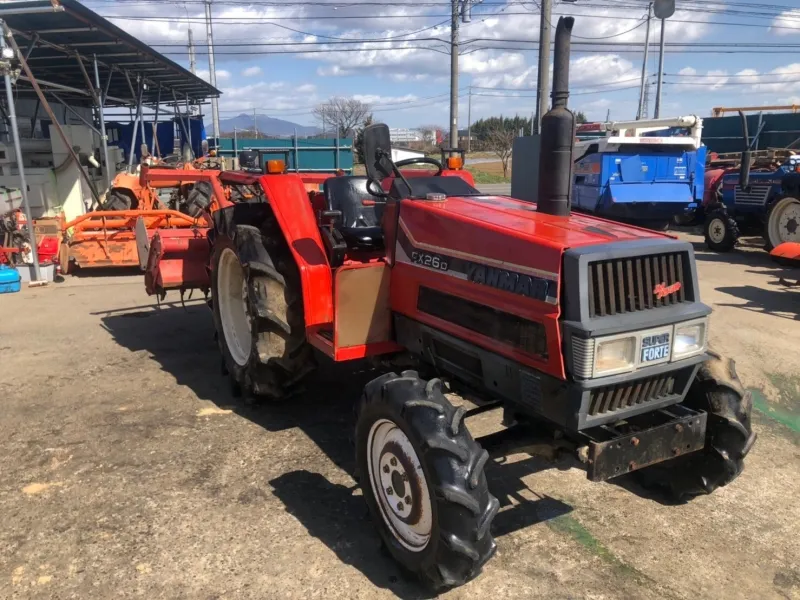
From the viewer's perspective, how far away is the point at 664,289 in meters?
2.64

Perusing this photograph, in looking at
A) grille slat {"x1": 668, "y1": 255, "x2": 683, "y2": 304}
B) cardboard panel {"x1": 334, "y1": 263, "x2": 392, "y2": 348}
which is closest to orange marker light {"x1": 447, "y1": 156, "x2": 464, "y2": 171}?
cardboard panel {"x1": 334, "y1": 263, "x2": 392, "y2": 348}

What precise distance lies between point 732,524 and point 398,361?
181 cm

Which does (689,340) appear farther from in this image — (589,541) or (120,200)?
(120,200)

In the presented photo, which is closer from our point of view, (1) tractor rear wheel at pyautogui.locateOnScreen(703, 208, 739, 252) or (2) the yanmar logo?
(2) the yanmar logo

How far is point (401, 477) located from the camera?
8.81ft

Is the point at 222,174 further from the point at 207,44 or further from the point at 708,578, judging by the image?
the point at 207,44

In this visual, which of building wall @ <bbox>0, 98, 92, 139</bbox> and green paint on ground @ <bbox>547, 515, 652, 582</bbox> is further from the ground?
building wall @ <bbox>0, 98, 92, 139</bbox>

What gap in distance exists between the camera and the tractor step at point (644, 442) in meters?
2.51

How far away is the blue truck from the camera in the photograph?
36.1 ft

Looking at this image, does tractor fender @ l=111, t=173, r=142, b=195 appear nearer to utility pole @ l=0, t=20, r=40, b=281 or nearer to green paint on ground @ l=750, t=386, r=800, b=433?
Result: utility pole @ l=0, t=20, r=40, b=281

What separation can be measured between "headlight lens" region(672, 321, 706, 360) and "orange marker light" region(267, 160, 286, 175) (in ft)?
8.35

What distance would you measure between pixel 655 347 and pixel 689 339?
0.21 m

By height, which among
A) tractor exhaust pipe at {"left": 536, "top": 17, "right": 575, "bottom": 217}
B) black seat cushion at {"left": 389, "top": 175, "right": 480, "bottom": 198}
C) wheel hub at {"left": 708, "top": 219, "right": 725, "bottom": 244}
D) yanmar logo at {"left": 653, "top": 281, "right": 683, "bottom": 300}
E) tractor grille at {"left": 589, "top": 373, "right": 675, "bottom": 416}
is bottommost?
wheel hub at {"left": 708, "top": 219, "right": 725, "bottom": 244}

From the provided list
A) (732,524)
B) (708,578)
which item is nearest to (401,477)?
(708,578)
